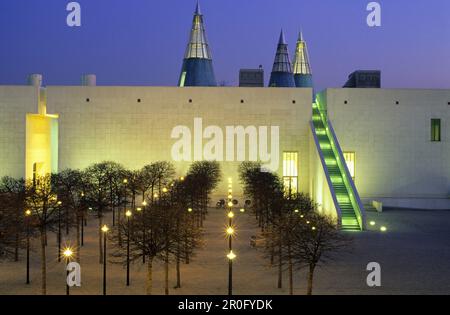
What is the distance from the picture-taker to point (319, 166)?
38.8 meters

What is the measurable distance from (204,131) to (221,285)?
2646 centimetres

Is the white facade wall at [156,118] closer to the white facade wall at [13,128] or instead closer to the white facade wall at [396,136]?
the white facade wall at [13,128]

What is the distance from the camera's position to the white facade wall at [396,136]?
43438 millimetres

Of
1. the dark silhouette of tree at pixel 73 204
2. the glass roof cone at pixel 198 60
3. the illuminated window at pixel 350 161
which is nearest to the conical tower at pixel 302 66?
the glass roof cone at pixel 198 60

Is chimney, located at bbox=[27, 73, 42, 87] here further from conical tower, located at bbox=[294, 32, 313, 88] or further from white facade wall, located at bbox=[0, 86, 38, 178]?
conical tower, located at bbox=[294, 32, 313, 88]

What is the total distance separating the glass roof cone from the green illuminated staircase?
489 inches

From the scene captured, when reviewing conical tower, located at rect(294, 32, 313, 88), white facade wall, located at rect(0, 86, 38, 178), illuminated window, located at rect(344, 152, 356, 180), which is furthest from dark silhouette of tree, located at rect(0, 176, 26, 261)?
conical tower, located at rect(294, 32, 313, 88)

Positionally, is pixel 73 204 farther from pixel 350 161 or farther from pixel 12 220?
pixel 350 161

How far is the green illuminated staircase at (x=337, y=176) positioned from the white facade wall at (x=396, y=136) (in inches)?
57.9

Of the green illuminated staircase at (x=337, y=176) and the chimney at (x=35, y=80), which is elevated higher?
the chimney at (x=35, y=80)

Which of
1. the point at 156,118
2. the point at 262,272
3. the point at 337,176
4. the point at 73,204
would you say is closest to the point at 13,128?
the point at 156,118

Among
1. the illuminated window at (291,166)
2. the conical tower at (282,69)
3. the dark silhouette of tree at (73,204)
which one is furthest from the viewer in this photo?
the conical tower at (282,69)

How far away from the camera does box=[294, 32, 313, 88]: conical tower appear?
66.8 m
